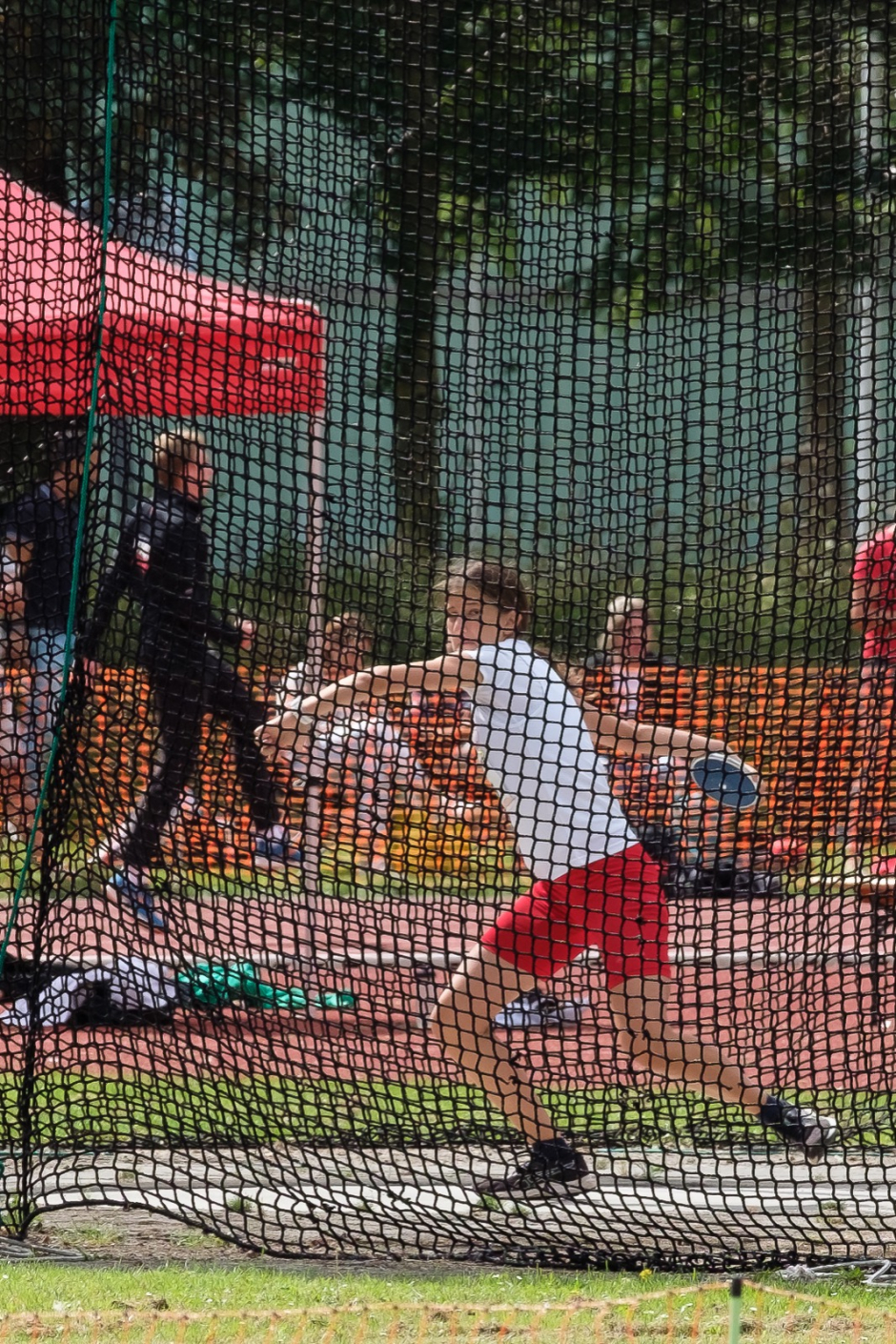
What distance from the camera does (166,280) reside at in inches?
152

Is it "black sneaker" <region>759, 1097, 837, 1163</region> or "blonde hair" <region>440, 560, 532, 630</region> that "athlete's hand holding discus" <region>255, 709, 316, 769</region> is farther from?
"black sneaker" <region>759, 1097, 837, 1163</region>

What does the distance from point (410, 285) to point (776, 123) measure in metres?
0.96

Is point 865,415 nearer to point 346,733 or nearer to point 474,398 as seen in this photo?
point 474,398

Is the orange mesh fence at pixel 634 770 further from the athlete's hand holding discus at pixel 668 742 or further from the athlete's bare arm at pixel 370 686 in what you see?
the athlete's bare arm at pixel 370 686

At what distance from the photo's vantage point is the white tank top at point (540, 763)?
3.84m

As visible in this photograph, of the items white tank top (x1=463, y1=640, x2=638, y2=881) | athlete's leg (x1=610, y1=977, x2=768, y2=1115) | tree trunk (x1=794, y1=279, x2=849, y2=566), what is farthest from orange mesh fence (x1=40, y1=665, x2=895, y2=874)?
athlete's leg (x1=610, y1=977, x2=768, y2=1115)

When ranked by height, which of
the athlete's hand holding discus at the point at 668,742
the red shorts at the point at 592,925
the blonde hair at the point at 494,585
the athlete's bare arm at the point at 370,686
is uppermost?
the blonde hair at the point at 494,585

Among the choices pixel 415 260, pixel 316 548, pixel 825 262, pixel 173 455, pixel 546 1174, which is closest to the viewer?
pixel 546 1174

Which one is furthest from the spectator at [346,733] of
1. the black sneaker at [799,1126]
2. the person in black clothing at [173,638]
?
the black sneaker at [799,1126]

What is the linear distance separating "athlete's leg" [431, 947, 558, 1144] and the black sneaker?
54 centimetres

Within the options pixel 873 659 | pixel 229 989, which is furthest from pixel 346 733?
pixel 873 659

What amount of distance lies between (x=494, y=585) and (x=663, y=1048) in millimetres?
1178

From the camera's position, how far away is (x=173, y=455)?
3.82 metres

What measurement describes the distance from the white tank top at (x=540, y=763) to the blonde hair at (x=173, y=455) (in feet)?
2.63
